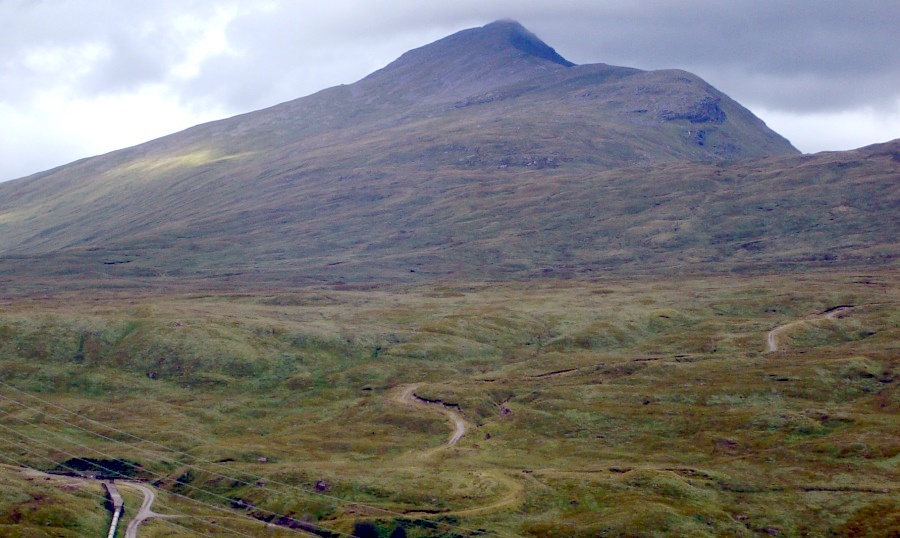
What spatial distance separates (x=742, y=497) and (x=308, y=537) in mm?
79854

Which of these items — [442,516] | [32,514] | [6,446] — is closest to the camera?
[32,514]

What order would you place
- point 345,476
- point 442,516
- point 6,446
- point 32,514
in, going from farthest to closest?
point 6,446 → point 345,476 → point 442,516 → point 32,514

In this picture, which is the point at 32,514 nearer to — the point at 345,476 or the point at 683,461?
the point at 345,476

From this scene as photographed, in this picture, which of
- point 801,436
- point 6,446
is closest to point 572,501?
point 801,436

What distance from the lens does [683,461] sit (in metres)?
188

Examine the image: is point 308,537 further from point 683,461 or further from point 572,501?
point 683,461

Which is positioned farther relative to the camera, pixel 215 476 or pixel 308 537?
pixel 215 476

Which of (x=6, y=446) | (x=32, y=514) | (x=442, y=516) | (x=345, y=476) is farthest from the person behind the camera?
(x=6, y=446)

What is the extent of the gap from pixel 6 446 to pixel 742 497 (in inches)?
5945

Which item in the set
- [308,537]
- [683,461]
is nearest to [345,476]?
[308,537]

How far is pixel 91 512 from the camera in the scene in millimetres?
151750

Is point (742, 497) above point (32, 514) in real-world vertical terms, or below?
below

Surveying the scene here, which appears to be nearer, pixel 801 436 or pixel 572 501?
pixel 572 501

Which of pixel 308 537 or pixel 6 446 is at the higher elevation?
pixel 6 446
